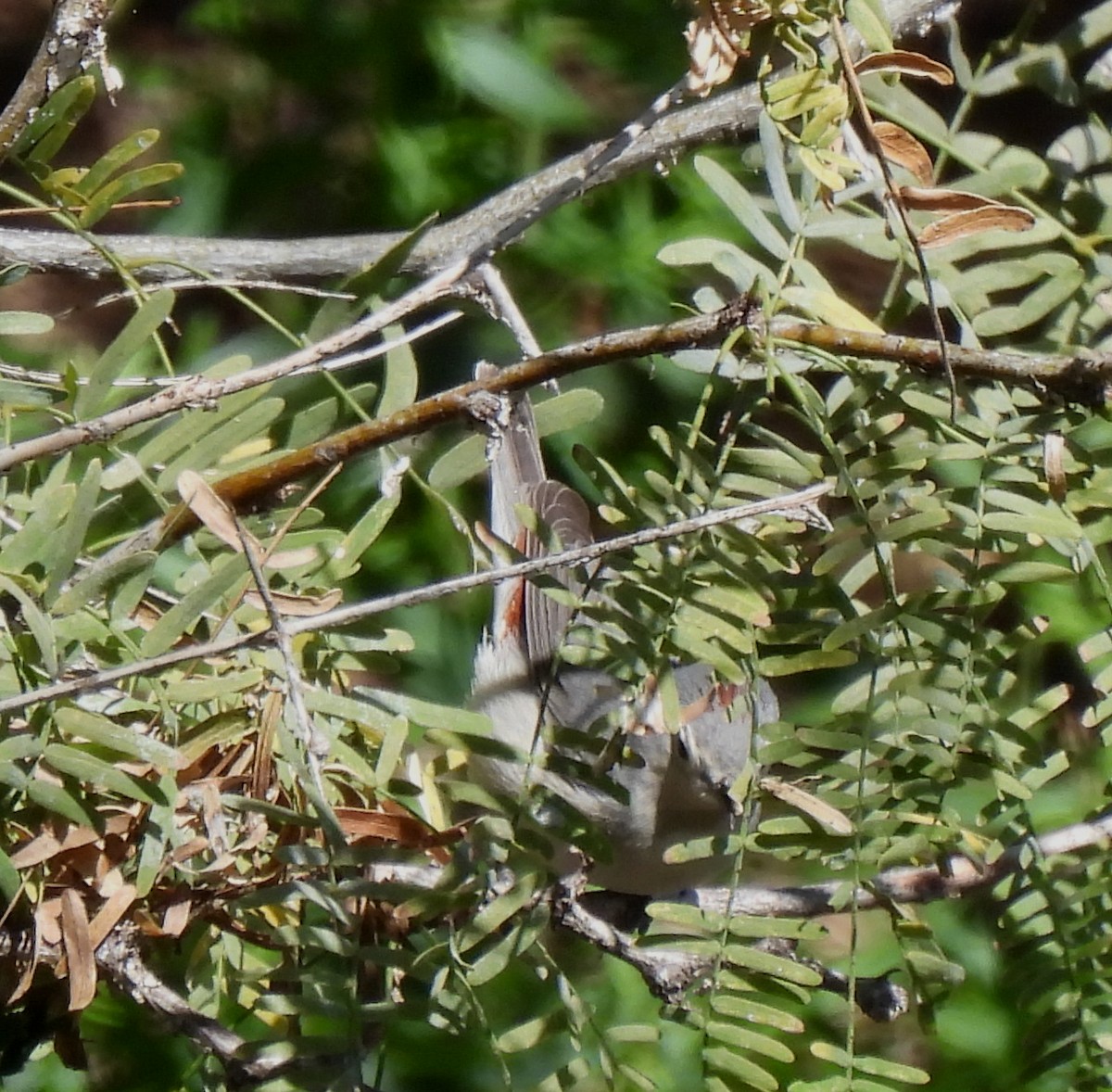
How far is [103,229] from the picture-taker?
1.99 metres

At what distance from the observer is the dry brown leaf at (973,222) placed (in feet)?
2.34

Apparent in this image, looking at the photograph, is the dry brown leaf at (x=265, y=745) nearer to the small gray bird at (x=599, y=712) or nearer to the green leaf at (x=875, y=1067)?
the small gray bird at (x=599, y=712)

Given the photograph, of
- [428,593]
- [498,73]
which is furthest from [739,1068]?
[498,73]

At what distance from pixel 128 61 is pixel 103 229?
51 cm

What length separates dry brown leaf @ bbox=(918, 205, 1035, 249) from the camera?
713mm

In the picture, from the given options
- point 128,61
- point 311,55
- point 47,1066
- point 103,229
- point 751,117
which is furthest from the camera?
point 128,61

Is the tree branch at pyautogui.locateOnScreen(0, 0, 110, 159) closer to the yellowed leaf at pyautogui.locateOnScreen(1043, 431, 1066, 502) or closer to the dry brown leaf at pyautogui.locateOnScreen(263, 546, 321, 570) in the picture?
the dry brown leaf at pyautogui.locateOnScreen(263, 546, 321, 570)

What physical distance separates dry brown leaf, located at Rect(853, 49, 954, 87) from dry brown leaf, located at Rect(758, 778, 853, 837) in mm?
397

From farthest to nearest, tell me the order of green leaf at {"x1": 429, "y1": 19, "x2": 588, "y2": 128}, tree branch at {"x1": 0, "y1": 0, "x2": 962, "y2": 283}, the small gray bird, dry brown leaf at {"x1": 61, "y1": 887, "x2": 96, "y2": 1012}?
green leaf at {"x1": 429, "y1": 19, "x2": 588, "y2": 128} → the small gray bird → tree branch at {"x1": 0, "y1": 0, "x2": 962, "y2": 283} → dry brown leaf at {"x1": 61, "y1": 887, "x2": 96, "y2": 1012}

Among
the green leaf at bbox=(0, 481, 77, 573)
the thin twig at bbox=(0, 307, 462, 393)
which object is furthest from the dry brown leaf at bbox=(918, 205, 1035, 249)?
the green leaf at bbox=(0, 481, 77, 573)

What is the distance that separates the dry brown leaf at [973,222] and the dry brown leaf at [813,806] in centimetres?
31

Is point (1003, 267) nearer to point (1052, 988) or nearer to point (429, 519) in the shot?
point (1052, 988)

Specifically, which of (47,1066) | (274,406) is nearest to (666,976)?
(274,406)

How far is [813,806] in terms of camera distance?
2.35 ft
